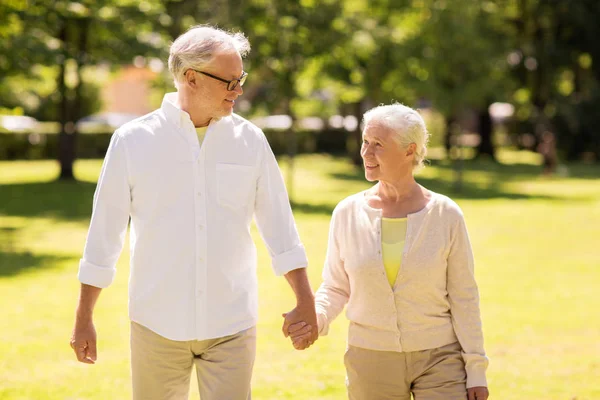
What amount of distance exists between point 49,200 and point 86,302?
81.6 ft

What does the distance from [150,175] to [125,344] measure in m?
6.16

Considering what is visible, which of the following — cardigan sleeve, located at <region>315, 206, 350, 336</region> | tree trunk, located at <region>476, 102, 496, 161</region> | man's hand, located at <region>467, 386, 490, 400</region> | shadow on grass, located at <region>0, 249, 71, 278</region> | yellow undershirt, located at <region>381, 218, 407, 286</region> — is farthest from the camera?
tree trunk, located at <region>476, 102, 496, 161</region>

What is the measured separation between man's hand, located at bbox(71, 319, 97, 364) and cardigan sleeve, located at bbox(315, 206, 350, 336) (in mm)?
1044

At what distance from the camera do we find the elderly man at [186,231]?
394cm

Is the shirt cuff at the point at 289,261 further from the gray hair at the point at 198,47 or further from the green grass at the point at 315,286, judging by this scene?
the green grass at the point at 315,286

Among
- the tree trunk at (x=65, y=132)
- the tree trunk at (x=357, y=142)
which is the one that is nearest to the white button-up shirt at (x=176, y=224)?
the tree trunk at (x=65, y=132)

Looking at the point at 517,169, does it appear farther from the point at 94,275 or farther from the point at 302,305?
the point at 94,275

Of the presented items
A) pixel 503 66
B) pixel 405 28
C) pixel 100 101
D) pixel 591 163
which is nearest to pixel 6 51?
pixel 405 28

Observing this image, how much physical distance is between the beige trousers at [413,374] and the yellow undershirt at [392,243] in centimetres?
33

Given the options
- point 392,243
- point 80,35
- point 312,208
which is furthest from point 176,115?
point 80,35

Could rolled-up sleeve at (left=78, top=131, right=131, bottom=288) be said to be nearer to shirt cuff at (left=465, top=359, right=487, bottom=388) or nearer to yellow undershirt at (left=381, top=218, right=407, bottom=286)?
yellow undershirt at (left=381, top=218, right=407, bottom=286)

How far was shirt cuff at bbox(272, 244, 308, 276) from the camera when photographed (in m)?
4.16

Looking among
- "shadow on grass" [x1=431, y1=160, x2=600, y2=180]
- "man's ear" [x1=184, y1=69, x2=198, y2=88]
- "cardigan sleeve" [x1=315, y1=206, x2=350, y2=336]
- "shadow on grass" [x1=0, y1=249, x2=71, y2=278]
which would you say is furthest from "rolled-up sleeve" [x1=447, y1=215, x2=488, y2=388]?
"shadow on grass" [x1=431, y1=160, x2=600, y2=180]

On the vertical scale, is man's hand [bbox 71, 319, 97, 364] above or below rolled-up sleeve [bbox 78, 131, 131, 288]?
below
